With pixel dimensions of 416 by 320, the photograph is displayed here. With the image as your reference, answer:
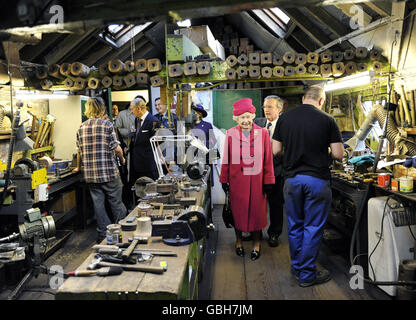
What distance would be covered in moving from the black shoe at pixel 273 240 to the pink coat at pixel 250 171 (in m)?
0.59

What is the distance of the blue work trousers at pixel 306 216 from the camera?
2.97 m

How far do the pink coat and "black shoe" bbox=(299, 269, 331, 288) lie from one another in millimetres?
756

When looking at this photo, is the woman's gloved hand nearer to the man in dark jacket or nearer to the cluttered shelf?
the man in dark jacket

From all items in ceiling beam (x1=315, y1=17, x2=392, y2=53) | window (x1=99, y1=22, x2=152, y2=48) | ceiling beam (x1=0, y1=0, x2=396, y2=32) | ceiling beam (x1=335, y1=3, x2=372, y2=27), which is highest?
window (x1=99, y1=22, x2=152, y2=48)

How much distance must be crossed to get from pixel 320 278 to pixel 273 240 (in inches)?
41.2

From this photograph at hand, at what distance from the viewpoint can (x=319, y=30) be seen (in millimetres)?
5656

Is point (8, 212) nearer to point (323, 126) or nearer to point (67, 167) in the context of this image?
point (67, 167)

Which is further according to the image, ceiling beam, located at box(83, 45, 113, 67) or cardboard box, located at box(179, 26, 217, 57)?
ceiling beam, located at box(83, 45, 113, 67)

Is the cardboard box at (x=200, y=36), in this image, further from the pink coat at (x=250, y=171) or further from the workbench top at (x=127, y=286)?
the workbench top at (x=127, y=286)

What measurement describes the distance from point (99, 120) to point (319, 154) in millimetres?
2496

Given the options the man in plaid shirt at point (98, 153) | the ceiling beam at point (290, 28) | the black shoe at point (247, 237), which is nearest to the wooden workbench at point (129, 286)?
the man in plaid shirt at point (98, 153)

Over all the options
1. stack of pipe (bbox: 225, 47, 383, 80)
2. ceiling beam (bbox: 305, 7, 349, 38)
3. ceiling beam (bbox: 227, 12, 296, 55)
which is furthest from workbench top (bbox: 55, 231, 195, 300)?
ceiling beam (bbox: 227, 12, 296, 55)

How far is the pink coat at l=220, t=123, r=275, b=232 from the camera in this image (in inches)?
144

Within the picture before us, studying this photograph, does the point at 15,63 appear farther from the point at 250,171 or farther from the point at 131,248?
the point at 131,248
